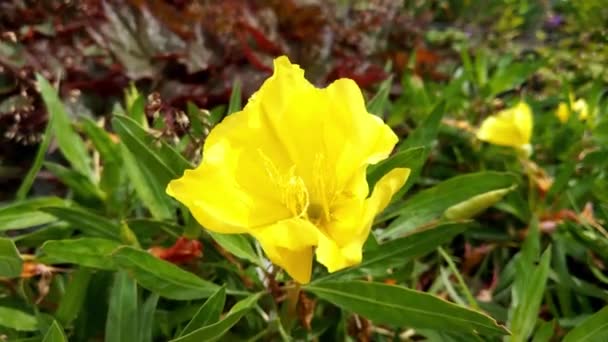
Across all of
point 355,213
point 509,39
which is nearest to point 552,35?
point 509,39

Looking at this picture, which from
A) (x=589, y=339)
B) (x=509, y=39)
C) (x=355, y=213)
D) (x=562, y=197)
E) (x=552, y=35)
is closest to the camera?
(x=355, y=213)

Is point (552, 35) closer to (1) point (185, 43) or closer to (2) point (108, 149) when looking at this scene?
(1) point (185, 43)

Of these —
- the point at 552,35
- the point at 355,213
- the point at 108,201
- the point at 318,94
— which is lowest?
the point at 552,35

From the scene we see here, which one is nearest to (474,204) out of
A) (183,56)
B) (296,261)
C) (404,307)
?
(404,307)

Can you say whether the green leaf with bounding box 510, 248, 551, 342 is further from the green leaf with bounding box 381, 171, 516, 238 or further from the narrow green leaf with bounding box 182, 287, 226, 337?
the narrow green leaf with bounding box 182, 287, 226, 337

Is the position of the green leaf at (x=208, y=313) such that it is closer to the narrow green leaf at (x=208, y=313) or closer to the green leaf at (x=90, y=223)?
the narrow green leaf at (x=208, y=313)

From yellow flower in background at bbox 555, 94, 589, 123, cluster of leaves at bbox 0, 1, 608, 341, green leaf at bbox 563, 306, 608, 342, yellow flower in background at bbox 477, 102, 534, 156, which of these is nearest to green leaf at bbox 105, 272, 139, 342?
cluster of leaves at bbox 0, 1, 608, 341

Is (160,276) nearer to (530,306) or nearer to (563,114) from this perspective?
(530,306)
